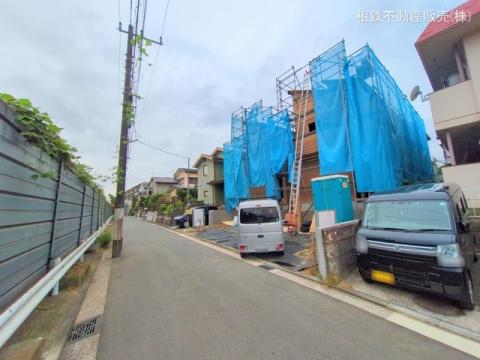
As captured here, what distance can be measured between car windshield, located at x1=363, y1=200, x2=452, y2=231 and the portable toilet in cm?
305

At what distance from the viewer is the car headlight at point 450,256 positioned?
11.3ft

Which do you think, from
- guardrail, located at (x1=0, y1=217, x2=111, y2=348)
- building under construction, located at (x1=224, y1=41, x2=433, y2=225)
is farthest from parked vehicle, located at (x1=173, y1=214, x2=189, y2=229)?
guardrail, located at (x1=0, y1=217, x2=111, y2=348)

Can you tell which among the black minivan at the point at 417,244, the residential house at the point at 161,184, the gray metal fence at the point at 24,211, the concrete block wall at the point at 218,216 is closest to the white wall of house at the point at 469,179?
the black minivan at the point at 417,244

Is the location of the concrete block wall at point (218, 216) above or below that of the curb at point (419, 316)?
above

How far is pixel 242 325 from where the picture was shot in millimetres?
3350

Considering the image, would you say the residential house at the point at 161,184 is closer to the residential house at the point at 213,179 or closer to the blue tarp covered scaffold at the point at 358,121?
the residential house at the point at 213,179

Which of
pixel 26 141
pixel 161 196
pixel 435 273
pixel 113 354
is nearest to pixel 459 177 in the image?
pixel 435 273

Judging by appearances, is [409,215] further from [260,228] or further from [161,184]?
[161,184]

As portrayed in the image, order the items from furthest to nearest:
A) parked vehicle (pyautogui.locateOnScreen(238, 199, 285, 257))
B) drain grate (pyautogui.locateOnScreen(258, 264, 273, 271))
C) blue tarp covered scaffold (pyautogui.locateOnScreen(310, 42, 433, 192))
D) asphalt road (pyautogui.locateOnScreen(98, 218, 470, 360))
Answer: blue tarp covered scaffold (pyautogui.locateOnScreen(310, 42, 433, 192)) → parked vehicle (pyautogui.locateOnScreen(238, 199, 285, 257)) → drain grate (pyautogui.locateOnScreen(258, 264, 273, 271)) → asphalt road (pyautogui.locateOnScreen(98, 218, 470, 360))

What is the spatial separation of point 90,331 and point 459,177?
35.6 ft

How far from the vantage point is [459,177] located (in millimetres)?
7645

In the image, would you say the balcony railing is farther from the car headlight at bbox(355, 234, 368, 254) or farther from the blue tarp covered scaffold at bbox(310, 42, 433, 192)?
the car headlight at bbox(355, 234, 368, 254)

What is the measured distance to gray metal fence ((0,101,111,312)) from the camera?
2.54 metres

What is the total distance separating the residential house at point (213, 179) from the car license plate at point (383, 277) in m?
18.4
